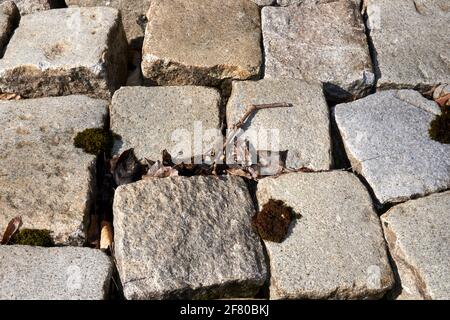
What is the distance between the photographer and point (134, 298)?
10.3 ft

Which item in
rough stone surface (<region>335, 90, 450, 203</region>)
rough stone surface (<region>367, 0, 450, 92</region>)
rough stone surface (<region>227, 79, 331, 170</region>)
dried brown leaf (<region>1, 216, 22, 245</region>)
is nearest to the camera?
dried brown leaf (<region>1, 216, 22, 245</region>)

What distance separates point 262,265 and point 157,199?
0.73 meters

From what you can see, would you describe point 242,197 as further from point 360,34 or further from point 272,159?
point 360,34

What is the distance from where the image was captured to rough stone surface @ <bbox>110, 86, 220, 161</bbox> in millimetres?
3852

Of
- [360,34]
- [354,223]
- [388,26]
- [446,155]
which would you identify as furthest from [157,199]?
[388,26]

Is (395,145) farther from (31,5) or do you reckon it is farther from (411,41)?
(31,5)

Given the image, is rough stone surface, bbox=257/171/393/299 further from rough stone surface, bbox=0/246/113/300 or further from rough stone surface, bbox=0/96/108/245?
rough stone surface, bbox=0/96/108/245

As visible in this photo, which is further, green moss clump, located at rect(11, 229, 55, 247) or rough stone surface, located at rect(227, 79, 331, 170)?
rough stone surface, located at rect(227, 79, 331, 170)

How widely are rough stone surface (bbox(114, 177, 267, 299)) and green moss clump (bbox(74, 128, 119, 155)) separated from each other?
1.32 feet

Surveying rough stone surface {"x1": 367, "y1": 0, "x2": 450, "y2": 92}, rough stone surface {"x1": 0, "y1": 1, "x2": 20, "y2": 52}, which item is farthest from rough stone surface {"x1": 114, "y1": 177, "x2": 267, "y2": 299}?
rough stone surface {"x1": 0, "y1": 1, "x2": 20, "y2": 52}

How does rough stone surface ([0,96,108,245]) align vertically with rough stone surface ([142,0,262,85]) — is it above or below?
below

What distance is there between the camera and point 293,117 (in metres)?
3.96

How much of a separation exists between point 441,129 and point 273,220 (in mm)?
1355

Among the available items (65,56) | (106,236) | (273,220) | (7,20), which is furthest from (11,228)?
(7,20)
